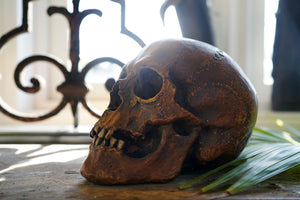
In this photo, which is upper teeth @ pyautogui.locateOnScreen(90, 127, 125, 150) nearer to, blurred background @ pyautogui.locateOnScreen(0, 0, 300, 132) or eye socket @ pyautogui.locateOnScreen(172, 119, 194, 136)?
eye socket @ pyautogui.locateOnScreen(172, 119, 194, 136)

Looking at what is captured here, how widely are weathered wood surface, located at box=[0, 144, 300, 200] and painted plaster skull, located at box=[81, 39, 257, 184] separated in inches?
1.3

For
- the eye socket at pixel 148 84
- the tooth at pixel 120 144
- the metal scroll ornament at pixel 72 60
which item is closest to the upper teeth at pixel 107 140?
the tooth at pixel 120 144

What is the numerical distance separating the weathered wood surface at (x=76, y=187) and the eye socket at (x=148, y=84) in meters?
0.23

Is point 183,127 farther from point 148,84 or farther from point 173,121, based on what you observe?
point 148,84

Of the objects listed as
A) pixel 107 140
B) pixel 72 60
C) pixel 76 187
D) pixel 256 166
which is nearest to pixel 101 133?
pixel 107 140

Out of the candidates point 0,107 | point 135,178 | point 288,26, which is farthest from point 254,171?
point 288,26

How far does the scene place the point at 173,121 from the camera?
2.45 feet

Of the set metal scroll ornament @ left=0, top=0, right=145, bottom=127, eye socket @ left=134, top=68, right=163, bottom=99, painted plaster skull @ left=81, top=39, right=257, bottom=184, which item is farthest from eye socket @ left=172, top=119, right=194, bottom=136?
metal scroll ornament @ left=0, top=0, right=145, bottom=127

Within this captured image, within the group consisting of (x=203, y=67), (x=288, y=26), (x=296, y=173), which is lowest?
(x=296, y=173)

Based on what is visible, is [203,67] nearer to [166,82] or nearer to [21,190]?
[166,82]

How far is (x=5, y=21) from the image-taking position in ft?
6.39

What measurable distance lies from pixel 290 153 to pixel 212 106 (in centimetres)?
24

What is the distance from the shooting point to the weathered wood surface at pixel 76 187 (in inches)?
25.0

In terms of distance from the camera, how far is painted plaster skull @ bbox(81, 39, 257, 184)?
0.73 meters
